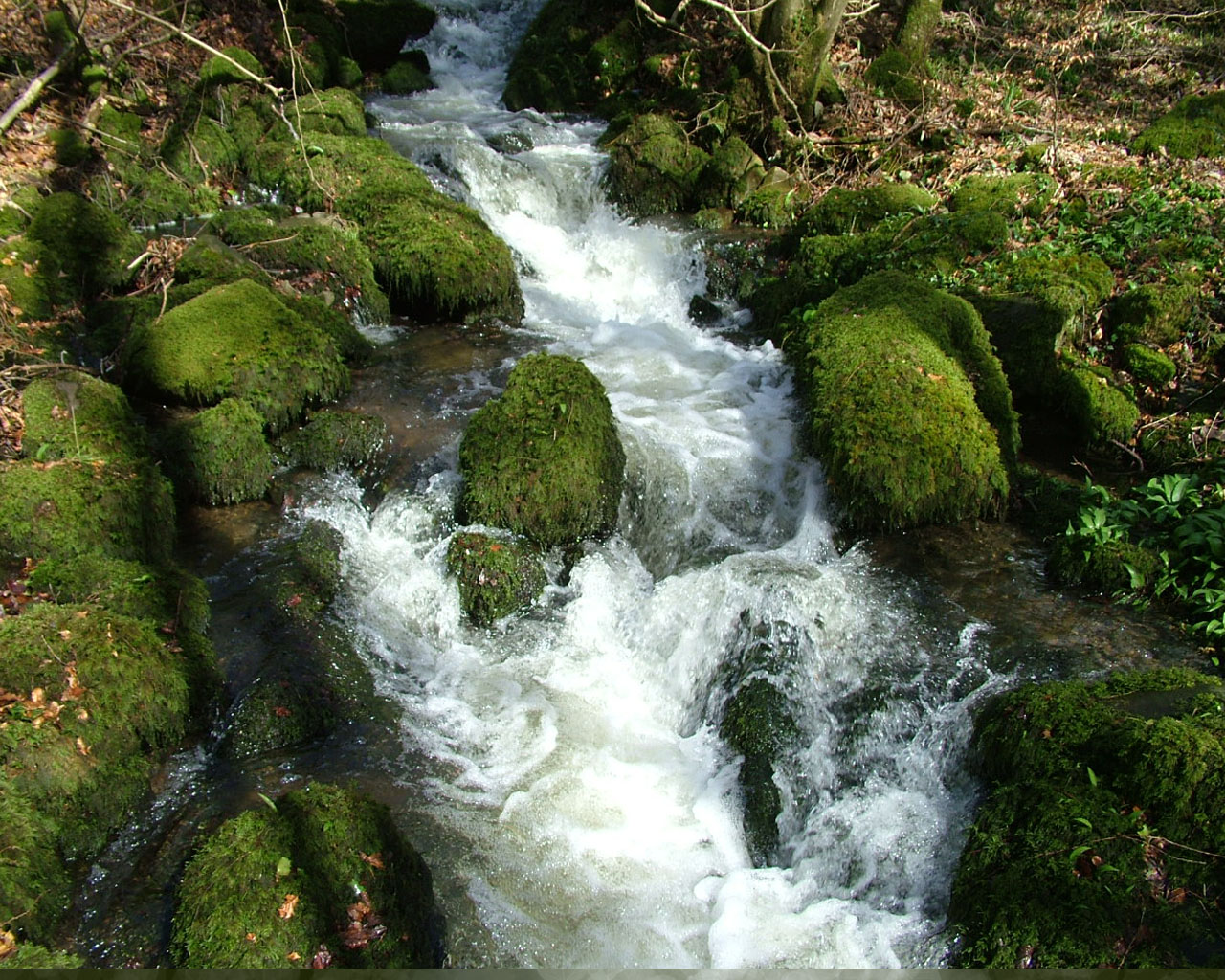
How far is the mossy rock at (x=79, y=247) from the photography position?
25.7ft

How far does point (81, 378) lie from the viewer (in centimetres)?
629

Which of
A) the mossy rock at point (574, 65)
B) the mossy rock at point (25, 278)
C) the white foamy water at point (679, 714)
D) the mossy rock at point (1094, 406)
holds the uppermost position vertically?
the mossy rock at point (574, 65)

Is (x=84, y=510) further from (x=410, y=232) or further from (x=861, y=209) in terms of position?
(x=861, y=209)

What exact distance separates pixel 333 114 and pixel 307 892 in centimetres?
1138

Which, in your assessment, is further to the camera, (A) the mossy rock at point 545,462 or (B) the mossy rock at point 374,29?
(B) the mossy rock at point 374,29

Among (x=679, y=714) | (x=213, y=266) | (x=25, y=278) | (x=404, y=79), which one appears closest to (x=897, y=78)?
(x=404, y=79)

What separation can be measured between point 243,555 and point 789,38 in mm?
11542

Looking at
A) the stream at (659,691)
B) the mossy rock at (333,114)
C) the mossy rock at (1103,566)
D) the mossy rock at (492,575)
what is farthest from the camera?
the mossy rock at (333,114)

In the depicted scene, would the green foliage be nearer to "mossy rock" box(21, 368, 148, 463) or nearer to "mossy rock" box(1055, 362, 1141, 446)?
"mossy rock" box(1055, 362, 1141, 446)

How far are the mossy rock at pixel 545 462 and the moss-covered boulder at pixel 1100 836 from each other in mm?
3335

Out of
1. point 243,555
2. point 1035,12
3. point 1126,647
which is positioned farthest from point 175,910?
point 1035,12

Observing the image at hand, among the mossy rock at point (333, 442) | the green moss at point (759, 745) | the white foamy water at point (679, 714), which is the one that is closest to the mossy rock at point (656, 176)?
the white foamy water at point (679, 714)

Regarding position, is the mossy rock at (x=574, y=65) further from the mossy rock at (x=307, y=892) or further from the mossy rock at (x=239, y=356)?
the mossy rock at (x=307, y=892)

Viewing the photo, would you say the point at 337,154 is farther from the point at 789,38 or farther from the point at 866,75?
the point at 866,75
